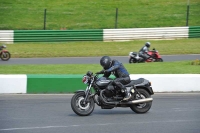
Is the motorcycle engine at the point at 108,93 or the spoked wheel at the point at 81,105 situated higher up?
the motorcycle engine at the point at 108,93

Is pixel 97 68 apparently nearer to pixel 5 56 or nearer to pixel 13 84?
pixel 13 84

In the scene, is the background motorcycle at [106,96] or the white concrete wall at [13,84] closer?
Answer: the background motorcycle at [106,96]

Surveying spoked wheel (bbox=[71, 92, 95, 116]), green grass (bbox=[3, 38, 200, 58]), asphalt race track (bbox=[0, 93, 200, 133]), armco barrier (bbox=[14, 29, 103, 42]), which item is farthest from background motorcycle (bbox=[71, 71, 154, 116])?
armco barrier (bbox=[14, 29, 103, 42])

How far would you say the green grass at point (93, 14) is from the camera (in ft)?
110

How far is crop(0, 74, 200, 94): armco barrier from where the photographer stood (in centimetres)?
1428

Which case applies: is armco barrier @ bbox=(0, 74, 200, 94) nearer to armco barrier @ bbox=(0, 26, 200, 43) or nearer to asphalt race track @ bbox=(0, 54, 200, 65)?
asphalt race track @ bbox=(0, 54, 200, 65)

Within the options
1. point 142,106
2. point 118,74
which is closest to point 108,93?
point 118,74

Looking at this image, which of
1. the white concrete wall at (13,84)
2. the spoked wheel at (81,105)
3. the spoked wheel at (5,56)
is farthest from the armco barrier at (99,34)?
the spoked wheel at (81,105)

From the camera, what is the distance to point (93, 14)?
115ft

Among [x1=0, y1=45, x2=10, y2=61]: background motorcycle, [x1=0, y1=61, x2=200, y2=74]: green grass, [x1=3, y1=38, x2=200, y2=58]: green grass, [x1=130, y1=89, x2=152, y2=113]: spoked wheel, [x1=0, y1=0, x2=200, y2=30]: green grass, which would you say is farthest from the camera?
[x1=0, y1=0, x2=200, y2=30]: green grass

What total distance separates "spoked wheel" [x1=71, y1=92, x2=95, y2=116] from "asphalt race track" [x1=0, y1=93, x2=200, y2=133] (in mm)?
141

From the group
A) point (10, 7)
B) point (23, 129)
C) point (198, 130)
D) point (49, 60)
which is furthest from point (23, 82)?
point (10, 7)

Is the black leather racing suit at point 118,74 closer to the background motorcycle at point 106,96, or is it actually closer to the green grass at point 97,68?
the background motorcycle at point 106,96

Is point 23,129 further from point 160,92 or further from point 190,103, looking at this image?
point 160,92
